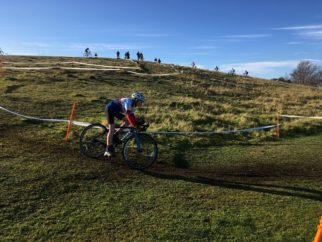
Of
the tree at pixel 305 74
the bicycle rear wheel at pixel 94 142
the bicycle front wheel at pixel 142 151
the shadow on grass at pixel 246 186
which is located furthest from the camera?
the tree at pixel 305 74

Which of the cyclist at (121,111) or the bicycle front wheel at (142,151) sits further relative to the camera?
the bicycle front wheel at (142,151)

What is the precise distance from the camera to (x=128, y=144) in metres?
10.0

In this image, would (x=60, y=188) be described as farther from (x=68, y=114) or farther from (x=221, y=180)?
(x=68, y=114)

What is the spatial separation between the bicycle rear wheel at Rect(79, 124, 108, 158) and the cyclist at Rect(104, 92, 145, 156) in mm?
352

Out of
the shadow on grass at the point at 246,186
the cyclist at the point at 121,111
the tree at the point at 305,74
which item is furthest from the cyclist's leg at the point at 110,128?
the tree at the point at 305,74

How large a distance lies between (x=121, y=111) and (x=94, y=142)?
135 cm

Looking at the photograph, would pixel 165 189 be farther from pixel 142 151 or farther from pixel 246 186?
pixel 246 186

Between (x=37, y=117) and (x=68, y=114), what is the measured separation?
173 centimetres

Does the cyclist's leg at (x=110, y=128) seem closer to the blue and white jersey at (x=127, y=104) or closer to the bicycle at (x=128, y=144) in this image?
the bicycle at (x=128, y=144)

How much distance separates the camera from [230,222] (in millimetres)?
7047

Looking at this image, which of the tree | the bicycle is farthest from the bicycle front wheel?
the tree

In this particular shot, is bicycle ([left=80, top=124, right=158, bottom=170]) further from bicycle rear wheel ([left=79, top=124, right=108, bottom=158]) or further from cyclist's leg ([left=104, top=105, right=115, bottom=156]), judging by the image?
cyclist's leg ([left=104, top=105, right=115, bottom=156])

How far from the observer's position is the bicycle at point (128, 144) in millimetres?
9961

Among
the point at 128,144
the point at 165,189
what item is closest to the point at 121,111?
the point at 128,144
